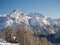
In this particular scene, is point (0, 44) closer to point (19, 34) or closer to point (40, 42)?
point (19, 34)

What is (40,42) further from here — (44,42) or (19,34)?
(19,34)

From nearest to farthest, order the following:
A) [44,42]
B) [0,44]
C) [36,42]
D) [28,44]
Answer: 1. [0,44]
2. [28,44]
3. [36,42]
4. [44,42]

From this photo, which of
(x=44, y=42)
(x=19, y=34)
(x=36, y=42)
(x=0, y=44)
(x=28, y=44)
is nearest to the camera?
(x=0, y=44)

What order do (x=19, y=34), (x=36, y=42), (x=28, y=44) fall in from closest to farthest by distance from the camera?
(x=28, y=44), (x=19, y=34), (x=36, y=42)

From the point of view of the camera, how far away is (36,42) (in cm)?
7700

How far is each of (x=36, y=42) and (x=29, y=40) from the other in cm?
648

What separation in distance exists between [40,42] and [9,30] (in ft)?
52.1

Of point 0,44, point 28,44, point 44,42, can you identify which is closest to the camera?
point 0,44

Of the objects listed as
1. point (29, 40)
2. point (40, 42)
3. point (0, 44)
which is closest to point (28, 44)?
point (29, 40)

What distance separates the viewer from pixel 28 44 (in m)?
67.5

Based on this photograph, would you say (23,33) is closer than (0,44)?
No

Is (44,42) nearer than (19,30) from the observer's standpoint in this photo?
No

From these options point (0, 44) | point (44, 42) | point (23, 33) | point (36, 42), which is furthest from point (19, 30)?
point (0, 44)

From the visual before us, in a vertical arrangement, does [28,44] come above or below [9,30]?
below
